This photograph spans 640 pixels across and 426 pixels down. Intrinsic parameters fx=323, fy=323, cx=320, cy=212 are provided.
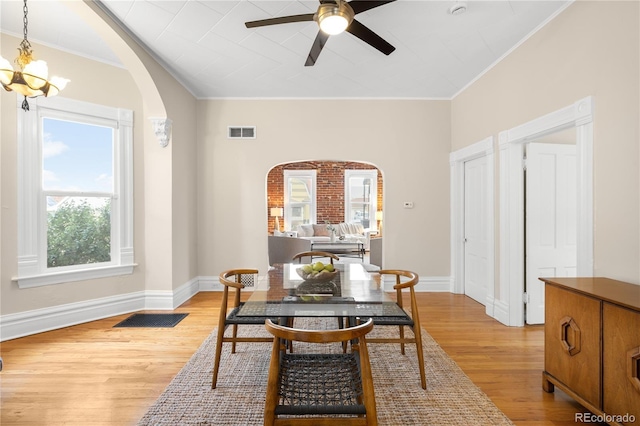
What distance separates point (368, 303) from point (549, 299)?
1.27 m

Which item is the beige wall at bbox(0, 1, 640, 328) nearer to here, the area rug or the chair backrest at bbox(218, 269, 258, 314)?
the area rug

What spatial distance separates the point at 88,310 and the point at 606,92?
519 cm

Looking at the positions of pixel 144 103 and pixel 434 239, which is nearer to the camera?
pixel 144 103

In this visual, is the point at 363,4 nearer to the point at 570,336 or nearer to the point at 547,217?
the point at 570,336

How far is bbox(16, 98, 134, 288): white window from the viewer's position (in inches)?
126

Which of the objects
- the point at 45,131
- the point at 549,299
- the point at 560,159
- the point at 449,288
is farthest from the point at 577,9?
the point at 45,131

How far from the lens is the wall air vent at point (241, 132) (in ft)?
16.0

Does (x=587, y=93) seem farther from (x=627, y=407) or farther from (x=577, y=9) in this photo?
(x=627, y=407)

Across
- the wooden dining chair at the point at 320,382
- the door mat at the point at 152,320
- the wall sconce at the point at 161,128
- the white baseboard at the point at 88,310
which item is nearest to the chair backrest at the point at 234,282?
the wooden dining chair at the point at 320,382

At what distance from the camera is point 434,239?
486cm

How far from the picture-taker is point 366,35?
2.44 metres

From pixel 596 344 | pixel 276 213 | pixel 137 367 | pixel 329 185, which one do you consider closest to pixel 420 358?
pixel 596 344

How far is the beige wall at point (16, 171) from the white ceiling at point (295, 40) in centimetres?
16

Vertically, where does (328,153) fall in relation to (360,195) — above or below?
above
